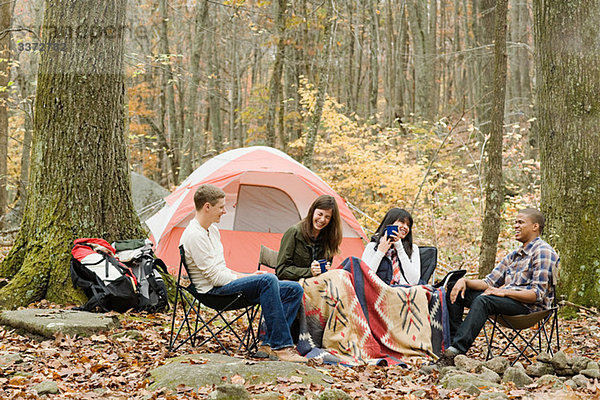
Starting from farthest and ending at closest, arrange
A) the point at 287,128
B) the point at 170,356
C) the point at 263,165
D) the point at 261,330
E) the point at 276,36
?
the point at 287,128 < the point at 276,36 < the point at 263,165 < the point at 261,330 < the point at 170,356

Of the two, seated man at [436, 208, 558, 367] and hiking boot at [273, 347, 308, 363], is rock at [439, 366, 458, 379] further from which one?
hiking boot at [273, 347, 308, 363]

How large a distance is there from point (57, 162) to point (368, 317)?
276 centimetres

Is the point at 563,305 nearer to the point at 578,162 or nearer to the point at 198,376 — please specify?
the point at 578,162

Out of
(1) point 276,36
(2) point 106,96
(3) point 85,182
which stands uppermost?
(1) point 276,36

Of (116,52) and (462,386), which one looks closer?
(462,386)

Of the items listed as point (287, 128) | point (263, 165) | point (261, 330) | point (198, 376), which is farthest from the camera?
point (287, 128)

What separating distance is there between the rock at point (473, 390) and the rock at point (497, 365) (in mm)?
573

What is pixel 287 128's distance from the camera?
52.3 ft

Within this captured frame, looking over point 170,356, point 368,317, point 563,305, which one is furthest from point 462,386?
point 563,305

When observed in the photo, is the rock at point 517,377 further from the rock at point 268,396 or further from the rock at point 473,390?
the rock at point 268,396

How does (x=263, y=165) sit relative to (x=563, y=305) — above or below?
above

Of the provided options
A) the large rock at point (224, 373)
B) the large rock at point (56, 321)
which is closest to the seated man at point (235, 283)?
the large rock at point (224, 373)

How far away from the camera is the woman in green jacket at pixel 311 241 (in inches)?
173

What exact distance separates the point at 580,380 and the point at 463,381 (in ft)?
2.09
